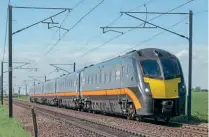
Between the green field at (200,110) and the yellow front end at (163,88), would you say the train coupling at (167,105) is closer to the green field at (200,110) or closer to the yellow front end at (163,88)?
the yellow front end at (163,88)

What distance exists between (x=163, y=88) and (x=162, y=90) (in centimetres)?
10

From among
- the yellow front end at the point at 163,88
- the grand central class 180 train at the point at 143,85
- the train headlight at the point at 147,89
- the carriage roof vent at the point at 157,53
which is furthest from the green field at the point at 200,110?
the train headlight at the point at 147,89

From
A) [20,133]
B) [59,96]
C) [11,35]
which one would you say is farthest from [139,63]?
[59,96]

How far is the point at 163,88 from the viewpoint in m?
20.6

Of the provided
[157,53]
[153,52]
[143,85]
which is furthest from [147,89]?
[153,52]

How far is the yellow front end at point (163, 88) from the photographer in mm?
20578

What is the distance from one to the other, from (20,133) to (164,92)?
6.66 metres

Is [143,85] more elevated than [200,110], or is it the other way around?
[143,85]

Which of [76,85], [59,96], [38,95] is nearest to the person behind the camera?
[76,85]

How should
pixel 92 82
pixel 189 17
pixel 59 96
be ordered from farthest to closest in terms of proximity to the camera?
pixel 59 96 < pixel 92 82 < pixel 189 17

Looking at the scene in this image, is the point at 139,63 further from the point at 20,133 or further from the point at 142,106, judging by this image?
the point at 20,133

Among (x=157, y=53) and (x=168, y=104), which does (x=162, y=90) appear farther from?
(x=157, y=53)

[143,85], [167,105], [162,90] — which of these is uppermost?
[143,85]

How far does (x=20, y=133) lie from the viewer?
1712cm
